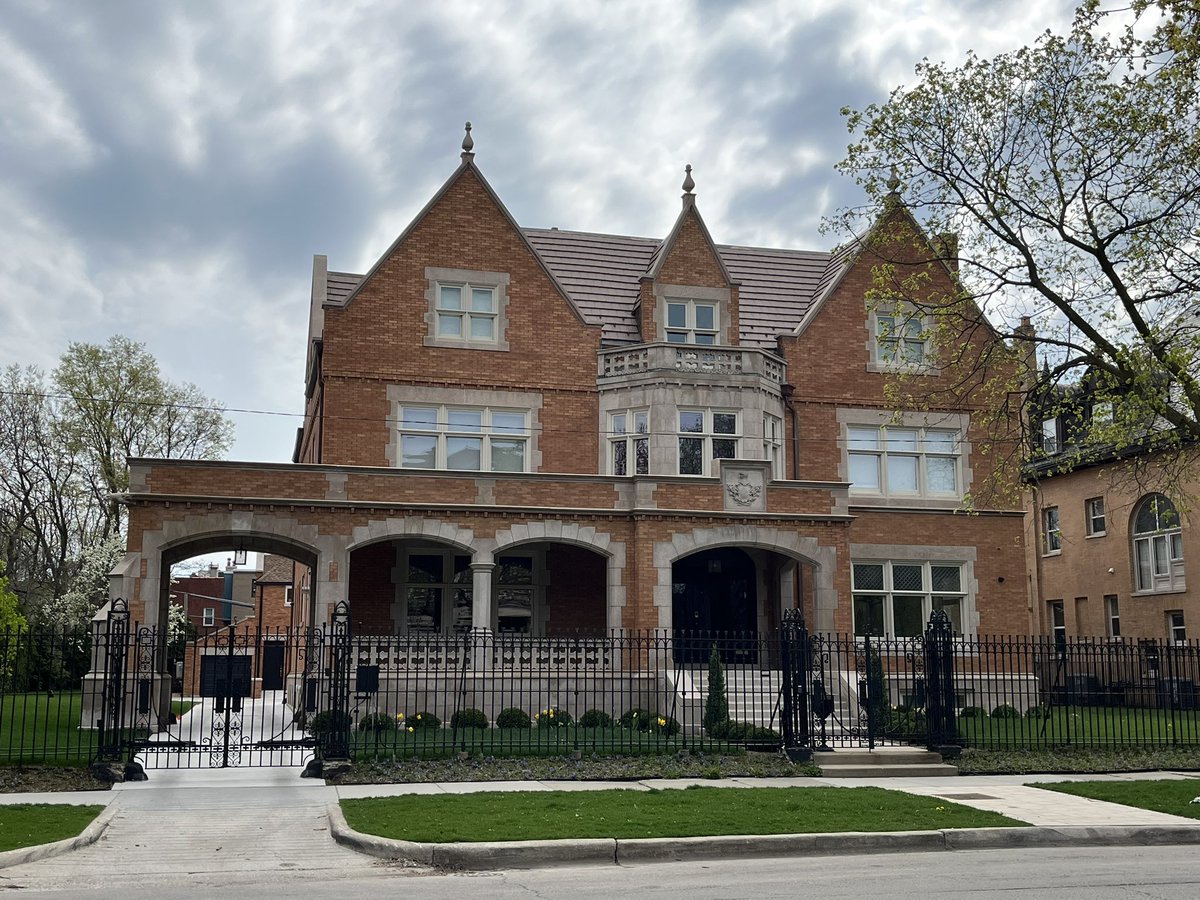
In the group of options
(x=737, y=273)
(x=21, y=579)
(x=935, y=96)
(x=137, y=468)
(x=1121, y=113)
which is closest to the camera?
(x=1121, y=113)

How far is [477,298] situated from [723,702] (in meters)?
13.8

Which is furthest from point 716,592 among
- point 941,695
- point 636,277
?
point 941,695

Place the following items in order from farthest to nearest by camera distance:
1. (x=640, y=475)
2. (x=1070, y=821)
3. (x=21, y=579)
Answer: (x=21, y=579) → (x=640, y=475) → (x=1070, y=821)

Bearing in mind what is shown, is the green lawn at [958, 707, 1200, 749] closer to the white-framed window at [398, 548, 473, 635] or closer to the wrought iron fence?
the wrought iron fence

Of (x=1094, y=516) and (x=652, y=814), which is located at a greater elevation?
(x=1094, y=516)

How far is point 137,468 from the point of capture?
2559 centimetres

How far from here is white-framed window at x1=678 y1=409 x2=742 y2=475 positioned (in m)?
29.9

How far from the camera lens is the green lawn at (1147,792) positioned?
1516 cm

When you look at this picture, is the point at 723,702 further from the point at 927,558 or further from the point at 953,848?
the point at 927,558

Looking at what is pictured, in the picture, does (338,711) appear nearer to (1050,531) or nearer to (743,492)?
(743,492)

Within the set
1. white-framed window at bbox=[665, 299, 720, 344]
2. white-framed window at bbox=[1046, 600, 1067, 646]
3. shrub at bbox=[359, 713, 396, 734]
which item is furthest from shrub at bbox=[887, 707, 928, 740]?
white-framed window at bbox=[1046, 600, 1067, 646]

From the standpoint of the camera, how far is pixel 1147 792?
54.2 ft

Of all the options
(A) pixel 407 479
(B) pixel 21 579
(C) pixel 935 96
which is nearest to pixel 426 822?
(A) pixel 407 479

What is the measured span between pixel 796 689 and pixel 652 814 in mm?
6244
